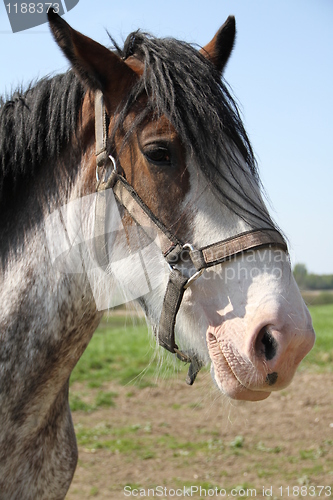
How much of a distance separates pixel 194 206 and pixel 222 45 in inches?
49.1

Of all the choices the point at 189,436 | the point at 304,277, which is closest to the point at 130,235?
the point at 304,277

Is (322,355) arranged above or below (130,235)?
below

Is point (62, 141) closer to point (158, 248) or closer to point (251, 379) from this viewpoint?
point (158, 248)

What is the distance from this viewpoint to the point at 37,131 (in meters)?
2.52

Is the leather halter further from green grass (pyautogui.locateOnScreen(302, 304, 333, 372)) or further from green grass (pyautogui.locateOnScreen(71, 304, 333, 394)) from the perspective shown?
green grass (pyautogui.locateOnScreen(302, 304, 333, 372))

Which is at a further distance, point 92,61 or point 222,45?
point 222,45

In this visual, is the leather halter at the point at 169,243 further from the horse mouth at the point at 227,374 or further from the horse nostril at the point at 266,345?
the horse nostril at the point at 266,345

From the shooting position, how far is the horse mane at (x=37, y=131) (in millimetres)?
2475

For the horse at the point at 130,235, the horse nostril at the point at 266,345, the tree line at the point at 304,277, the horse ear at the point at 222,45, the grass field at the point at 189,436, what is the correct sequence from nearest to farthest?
the horse nostril at the point at 266,345 < the horse at the point at 130,235 < the horse ear at the point at 222,45 < the tree line at the point at 304,277 < the grass field at the point at 189,436

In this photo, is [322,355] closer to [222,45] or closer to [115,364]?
[115,364]

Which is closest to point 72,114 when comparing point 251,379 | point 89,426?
point 251,379

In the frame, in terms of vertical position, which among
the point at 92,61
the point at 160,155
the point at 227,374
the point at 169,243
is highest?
the point at 92,61

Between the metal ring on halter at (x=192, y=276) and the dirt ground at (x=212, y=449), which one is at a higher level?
the metal ring on halter at (x=192, y=276)

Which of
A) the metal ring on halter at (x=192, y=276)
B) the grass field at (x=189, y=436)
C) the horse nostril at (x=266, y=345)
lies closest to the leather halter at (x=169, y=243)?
the metal ring on halter at (x=192, y=276)
